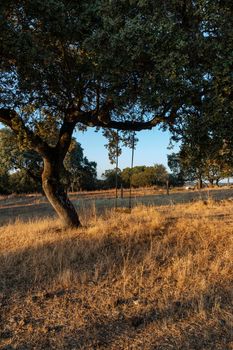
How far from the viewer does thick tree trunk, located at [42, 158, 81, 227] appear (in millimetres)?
10383

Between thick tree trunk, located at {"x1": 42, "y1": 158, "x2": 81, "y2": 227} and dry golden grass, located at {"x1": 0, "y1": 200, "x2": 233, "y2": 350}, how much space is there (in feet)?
3.34

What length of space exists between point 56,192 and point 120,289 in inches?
204

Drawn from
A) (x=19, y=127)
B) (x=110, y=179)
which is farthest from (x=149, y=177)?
(x=19, y=127)

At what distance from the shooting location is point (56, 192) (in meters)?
10.5

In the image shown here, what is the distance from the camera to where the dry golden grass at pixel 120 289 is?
4305 millimetres

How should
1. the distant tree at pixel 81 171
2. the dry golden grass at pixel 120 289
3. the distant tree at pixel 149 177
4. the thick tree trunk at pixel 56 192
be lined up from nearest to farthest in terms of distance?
the dry golden grass at pixel 120 289
the thick tree trunk at pixel 56 192
the distant tree at pixel 81 171
the distant tree at pixel 149 177

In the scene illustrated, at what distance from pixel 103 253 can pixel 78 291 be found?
72.4 inches

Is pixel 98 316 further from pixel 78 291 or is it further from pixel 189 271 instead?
pixel 189 271

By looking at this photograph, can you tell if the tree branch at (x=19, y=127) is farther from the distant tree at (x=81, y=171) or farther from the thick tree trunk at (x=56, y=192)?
the distant tree at (x=81, y=171)

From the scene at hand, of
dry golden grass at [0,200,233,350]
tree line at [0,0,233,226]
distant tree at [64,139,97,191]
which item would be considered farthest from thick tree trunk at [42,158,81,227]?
distant tree at [64,139,97,191]

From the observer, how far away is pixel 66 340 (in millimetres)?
4262

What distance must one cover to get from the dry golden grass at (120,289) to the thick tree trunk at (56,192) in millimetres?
1018

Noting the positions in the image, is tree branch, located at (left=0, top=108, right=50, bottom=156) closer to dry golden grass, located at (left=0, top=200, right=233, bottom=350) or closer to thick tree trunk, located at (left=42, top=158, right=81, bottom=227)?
thick tree trunk, located at (left=42, top=158, right=81, bottom=227)

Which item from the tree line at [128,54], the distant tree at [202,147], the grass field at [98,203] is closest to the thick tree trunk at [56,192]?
the tree line at [128,54]
